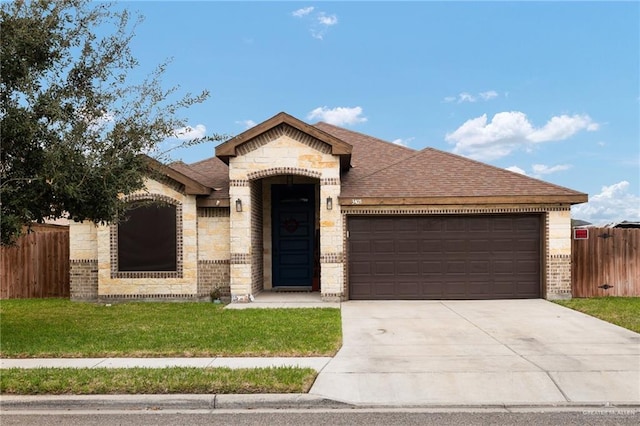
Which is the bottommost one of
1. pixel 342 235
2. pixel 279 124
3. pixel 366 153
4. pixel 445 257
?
pixel 445 257

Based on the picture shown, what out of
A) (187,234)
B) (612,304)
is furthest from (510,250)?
(187,234)

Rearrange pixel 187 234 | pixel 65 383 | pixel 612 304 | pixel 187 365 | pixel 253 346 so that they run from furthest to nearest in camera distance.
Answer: pixel 187 234
pixel 612 304
pixel 253 346
pixel 187 365
pixel 65 383

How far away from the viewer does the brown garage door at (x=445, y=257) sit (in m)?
15.0

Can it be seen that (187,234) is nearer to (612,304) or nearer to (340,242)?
(340,242)

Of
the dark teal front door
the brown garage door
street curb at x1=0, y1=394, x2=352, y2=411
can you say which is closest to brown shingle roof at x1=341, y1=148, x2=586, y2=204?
the brown garage door

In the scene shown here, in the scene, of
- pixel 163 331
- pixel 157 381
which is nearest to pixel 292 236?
pixel 163 331

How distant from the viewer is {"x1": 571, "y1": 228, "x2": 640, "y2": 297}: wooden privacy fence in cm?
1564

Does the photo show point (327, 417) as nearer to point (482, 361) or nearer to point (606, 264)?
point (482, 361)

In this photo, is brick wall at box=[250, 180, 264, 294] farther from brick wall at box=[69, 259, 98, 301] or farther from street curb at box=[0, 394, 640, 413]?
street curb at box=[0, 394, 640, 413]

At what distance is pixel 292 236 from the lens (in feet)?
56.3

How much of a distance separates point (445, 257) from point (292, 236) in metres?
4.73

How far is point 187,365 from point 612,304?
11.0 meters

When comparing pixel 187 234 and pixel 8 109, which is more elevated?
pixel 8 109

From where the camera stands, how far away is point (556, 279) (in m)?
14.8
